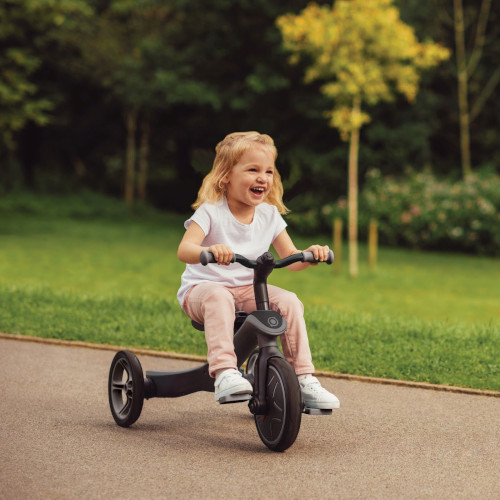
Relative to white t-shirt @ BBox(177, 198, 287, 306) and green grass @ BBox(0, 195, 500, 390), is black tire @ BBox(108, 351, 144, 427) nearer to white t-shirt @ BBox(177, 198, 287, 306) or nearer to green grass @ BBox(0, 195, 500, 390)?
white t-shirt @ BBox(177, 198, 287, 306)

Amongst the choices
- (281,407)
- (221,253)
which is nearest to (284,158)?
(221,253)

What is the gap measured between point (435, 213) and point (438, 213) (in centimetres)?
12

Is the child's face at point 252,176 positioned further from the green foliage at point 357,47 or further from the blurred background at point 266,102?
the blurred background at point 266,102

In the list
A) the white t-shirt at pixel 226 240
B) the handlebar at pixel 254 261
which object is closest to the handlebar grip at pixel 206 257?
the handlebar at pixel 254 261

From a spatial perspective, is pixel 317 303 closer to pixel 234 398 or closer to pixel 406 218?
pixel 234 398

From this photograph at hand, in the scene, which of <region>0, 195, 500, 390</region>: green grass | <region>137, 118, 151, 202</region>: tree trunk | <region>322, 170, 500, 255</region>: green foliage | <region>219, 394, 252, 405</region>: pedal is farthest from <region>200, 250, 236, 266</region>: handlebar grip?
<region>137, 118, 151, 202</region>: tree trunk

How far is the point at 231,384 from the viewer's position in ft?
13.7

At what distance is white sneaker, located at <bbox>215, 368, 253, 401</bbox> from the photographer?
415 cm

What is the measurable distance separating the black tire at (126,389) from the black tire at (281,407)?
755mm

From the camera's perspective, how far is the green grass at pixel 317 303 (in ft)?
22.0

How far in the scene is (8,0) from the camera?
18875 mm

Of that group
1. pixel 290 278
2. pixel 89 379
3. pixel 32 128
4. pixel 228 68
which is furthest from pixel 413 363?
pixel 32 128

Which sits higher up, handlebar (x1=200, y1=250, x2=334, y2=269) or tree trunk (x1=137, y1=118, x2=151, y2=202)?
tree trunk (x1=137, y1=118, x2=151, y2=202)

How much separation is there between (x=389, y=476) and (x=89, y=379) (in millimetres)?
2607
